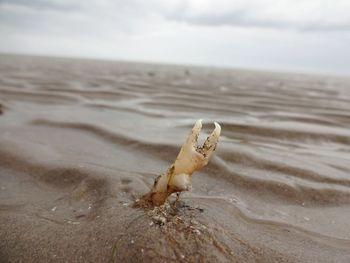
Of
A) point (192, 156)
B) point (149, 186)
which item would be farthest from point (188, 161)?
point (149, 186)

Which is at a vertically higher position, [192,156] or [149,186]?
[192,156]

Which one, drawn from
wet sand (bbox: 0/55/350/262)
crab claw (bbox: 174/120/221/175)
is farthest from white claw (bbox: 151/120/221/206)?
wet sand (bbox: 0/55/350/262)

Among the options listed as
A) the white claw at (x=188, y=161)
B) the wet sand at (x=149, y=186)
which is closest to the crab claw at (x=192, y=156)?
the white claw at (x=188, y=161)

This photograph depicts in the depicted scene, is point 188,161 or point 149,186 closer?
point 188,161

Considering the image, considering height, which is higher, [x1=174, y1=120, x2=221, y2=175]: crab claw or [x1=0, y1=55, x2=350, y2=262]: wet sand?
[x1=174, y1=120, x2=221, y2=175]: crab claw

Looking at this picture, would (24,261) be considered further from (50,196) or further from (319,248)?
(319,248)

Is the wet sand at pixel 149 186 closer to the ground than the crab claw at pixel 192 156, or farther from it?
closer to the ground

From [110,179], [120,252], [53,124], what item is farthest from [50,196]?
[53,124]

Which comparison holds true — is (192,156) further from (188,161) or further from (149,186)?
(149,186)

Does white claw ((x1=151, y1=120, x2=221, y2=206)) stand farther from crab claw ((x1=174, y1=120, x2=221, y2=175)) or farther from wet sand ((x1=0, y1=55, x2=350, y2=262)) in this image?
wet sand ((x1=0, y1=55, x2=350, y2=262))

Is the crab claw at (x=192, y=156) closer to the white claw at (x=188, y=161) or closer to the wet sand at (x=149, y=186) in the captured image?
the white claw at (x=188, y=161)
